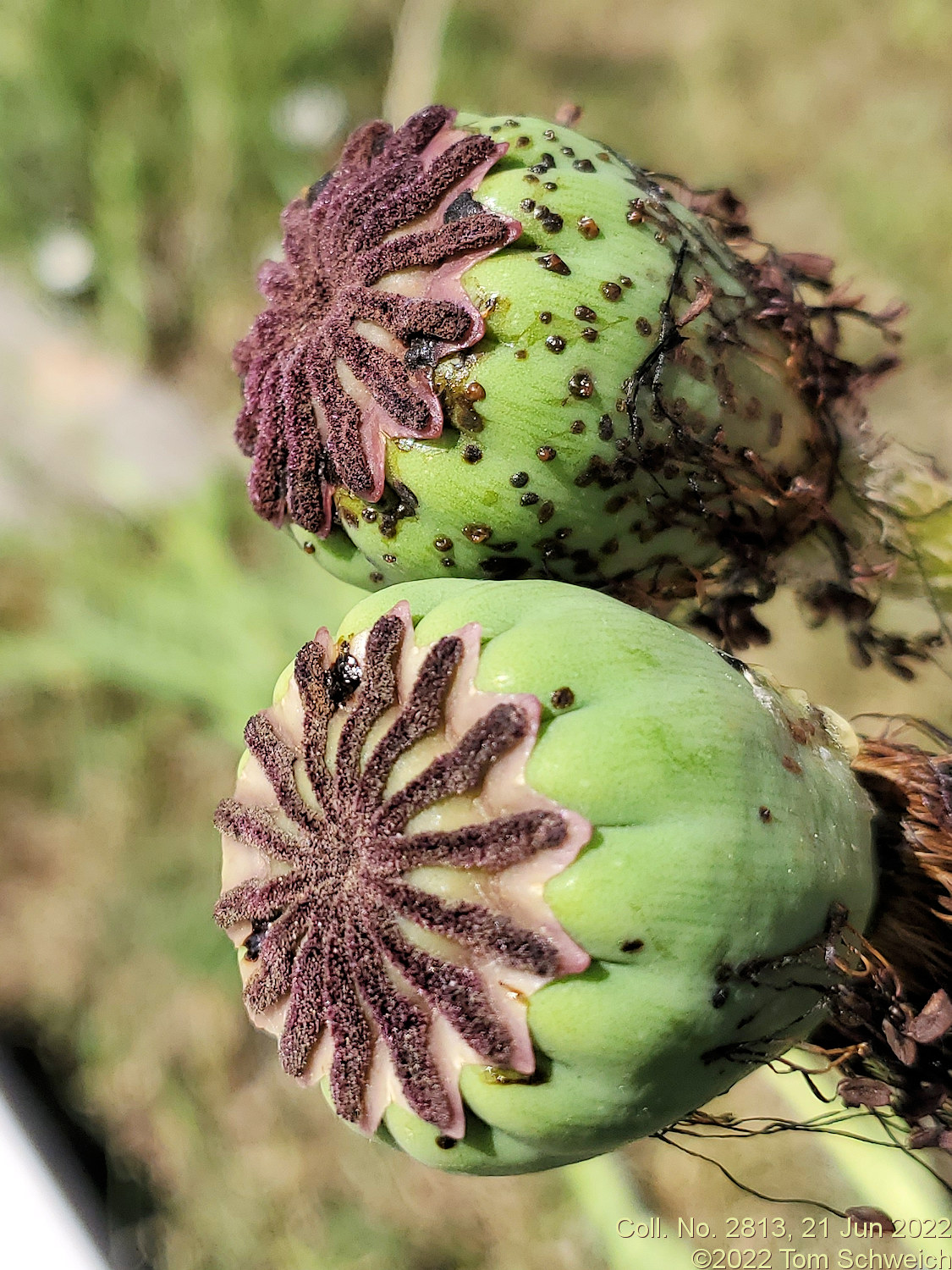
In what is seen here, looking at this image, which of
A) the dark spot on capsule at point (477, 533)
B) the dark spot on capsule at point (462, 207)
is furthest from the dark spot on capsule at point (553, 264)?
the dark spot on capsule at point (477, 533)

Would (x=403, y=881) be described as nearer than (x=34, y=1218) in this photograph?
Yes

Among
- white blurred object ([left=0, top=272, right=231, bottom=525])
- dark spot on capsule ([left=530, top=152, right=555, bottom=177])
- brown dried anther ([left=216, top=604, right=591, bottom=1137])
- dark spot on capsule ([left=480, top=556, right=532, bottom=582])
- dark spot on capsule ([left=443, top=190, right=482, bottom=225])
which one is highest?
dark spot on capsule ([left=530, top=152, right=555, bottom=177])

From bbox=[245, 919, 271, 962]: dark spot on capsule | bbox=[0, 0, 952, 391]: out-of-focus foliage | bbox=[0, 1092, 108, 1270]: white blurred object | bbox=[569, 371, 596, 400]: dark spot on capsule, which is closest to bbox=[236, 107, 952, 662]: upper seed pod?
bbox=[569, 371, 596, 400]: dark spot on capsule

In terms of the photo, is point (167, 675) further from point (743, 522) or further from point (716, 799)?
point (716, 799)

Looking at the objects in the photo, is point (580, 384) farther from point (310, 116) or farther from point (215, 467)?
point (310, 116)

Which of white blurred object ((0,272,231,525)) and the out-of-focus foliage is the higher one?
the out-of-focus foliage

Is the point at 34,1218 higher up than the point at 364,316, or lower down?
lower down

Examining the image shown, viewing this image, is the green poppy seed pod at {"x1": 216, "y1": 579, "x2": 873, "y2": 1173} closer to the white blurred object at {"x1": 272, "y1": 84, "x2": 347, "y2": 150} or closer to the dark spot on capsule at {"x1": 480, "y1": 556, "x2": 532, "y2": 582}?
the dark spot on capsule at {"x1": 480, "y1": 556, "x2": 532, "y2": 582}

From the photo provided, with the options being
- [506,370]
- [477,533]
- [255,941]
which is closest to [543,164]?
[506,370]
